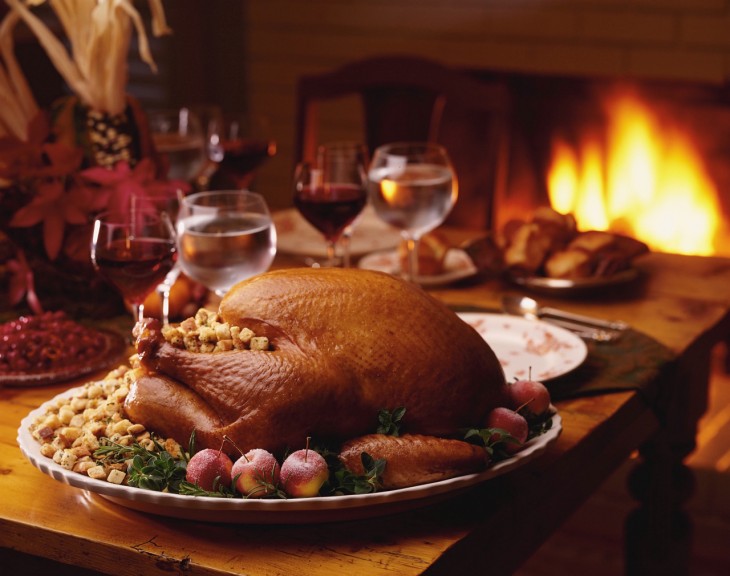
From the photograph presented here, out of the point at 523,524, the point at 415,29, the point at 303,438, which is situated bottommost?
the point at 523,524

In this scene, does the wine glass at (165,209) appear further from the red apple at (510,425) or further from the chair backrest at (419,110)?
the chair backrest at (419,110)

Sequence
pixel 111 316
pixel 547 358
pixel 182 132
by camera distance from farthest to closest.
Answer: pixel 182 132 < pixel 111 316 < pixel 547 358

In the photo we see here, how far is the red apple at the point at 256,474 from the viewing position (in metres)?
0.86

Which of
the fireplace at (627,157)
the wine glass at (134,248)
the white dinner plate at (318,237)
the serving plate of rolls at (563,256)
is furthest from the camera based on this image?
the fireplace at (627,157)

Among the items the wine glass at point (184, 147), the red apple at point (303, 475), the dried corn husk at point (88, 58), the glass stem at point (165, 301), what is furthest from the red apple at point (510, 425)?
the wine glass at point (184, 147)

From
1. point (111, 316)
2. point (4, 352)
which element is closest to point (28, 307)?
point (111, 316)

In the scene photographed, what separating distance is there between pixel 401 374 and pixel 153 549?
0.25m

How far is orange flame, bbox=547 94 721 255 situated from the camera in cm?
304

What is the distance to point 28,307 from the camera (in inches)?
61.8

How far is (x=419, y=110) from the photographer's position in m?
2.58

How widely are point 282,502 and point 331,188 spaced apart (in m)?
0.72

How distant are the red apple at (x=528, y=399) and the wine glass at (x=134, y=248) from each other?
0.47m

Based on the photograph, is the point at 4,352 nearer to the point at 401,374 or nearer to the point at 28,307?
the point at 28,307

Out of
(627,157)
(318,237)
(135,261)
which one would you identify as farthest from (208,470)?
(627,157)
